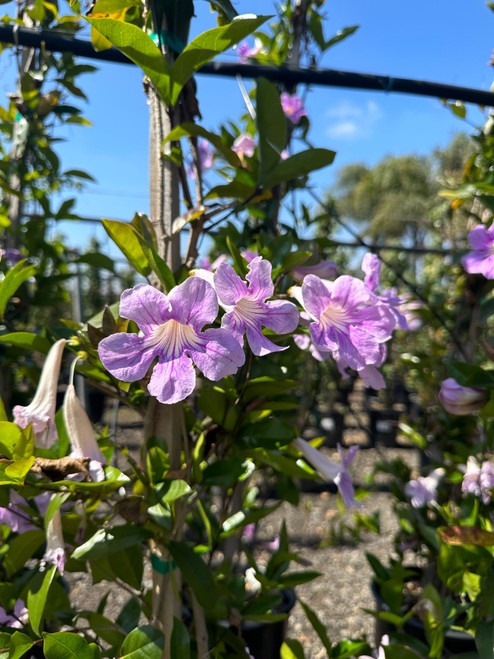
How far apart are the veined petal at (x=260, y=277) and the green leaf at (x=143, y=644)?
1.58ft

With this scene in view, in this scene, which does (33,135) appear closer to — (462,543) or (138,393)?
(138,393)

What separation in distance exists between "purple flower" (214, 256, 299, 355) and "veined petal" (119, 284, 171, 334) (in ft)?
0.22

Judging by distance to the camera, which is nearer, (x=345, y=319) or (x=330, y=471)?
(x=345, y=319)

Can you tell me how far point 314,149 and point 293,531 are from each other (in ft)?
9.52

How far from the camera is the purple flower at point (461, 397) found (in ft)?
3.13

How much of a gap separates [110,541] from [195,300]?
34 cm

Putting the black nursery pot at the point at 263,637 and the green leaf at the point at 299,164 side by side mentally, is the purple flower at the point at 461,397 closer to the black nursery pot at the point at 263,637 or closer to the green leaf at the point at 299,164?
the green leaf at the point at 299,164

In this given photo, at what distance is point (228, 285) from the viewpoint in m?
0.59

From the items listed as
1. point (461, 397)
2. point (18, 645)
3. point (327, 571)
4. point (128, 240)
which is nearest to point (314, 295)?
point (128, 240)

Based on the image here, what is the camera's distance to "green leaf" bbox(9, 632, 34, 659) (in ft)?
2.10

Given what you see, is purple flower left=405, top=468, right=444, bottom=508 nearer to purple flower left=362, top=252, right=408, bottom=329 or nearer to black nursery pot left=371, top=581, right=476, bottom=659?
black nursery pot left=371, top=581, right=476, bottom=659

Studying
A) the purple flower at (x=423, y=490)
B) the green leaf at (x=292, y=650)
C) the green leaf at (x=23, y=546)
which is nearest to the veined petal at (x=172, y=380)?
the green leaf at (x=23, y=546)

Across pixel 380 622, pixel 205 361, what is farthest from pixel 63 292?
pixel 380 622

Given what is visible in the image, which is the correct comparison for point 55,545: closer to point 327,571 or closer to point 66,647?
point 66,647
